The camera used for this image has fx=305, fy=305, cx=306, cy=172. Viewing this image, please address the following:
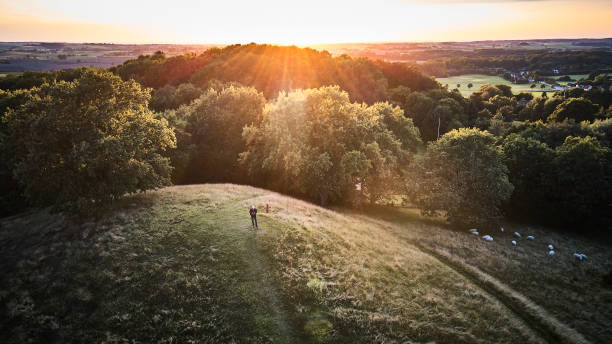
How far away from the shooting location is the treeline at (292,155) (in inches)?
1246

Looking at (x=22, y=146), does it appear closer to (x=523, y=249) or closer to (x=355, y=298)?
(x=355, y=298)

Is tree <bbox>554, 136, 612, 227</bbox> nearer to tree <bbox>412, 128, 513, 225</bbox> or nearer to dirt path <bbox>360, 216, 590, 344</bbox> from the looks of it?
tree <bbox>412, 128, 513, 225</bbox>

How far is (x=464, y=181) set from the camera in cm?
4188

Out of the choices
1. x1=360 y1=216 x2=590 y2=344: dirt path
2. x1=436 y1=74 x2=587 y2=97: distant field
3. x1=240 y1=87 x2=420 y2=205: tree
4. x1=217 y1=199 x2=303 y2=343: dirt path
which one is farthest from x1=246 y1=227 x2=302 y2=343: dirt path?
x1=436 y1=74 x2=587 y2=97: distant field

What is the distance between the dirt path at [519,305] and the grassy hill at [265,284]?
0.10 meters

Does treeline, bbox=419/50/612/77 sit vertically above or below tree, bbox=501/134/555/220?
above

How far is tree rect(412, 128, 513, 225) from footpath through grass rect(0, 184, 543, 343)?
12.4 metres

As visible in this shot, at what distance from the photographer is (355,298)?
73.5ft

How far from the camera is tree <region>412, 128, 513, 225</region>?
133ft

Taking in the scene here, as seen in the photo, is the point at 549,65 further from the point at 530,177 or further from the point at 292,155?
the point at 292,155

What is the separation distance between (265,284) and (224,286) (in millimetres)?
2994

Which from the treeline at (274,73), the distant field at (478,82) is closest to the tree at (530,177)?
the treeline at (274,73)

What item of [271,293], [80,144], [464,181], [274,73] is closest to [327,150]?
[464,181]

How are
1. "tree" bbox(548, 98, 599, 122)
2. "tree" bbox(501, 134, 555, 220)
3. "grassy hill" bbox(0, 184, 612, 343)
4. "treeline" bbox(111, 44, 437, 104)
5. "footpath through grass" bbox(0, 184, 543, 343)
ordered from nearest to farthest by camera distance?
"footpath through grass" bbox(0, 184, 543, 343), "grassy hill" bbox(0, 184, 612, 343), "tree" bbox(501, 134, 555, 220), "tree" bbox(548, 98, 599, 122), "treeline" bbox(111, 44, 437, 104)
